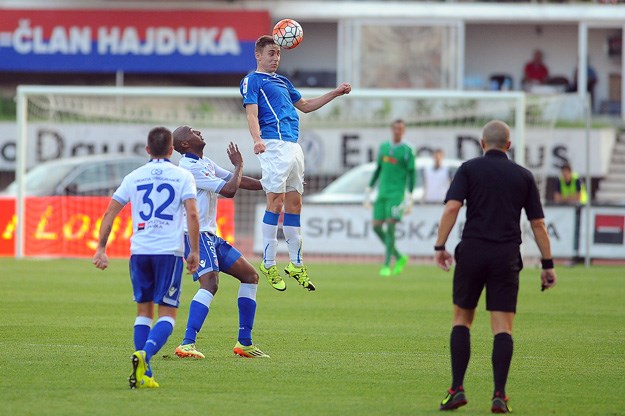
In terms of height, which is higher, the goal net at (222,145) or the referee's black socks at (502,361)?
the goal net at (222,145)

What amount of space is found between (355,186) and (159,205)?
18884 mm

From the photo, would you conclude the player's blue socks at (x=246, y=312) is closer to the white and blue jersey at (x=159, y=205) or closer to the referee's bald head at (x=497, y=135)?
the white and blue jersey at (x=159, y=205)

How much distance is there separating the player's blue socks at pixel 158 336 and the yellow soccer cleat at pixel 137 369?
8 centimetres

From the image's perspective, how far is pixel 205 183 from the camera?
35.7ft

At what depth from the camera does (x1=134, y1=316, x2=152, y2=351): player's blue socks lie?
9445 mm

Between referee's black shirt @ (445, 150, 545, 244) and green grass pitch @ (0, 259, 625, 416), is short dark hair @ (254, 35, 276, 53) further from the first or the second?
referee's black shirt @ (445, 150, 545, 244)

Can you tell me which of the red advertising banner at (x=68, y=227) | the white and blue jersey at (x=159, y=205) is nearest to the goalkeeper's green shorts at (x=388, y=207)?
the red advertising banner at (x=68, y=227)

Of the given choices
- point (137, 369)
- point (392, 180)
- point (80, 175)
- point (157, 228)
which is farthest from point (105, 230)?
point (80, 175)

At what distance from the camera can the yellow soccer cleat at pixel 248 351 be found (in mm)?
11211

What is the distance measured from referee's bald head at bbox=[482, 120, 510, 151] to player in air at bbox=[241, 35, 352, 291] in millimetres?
3489

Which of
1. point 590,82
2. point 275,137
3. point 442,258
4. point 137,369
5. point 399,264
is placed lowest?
point 137,369

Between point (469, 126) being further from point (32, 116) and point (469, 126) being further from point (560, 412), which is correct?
point (560, 412)

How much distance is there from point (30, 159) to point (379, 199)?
12.2m

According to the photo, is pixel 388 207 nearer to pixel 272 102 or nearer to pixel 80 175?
pixel 80 175
